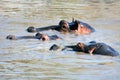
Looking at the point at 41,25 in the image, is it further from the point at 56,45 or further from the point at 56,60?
the point at 56,60

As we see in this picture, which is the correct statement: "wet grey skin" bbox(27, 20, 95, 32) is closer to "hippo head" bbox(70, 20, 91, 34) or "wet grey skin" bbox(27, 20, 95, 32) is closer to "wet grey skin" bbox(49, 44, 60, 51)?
"hippo head" bbox(70, 20, 91, 34)

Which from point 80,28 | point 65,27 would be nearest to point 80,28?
point 80,28

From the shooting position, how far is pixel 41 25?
13.9m

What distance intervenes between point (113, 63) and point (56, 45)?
162cm

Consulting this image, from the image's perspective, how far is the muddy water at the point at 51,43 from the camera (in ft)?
25.3

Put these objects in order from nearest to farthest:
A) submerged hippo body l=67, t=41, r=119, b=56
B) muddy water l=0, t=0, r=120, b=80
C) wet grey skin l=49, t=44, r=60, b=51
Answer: muddy water l=0, t=0, r=120, b=80
submerged hippo body l=67, t=41, r=119, b=56
wet grey skin l=49, t=44, r=60, b=51

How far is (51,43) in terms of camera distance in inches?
419

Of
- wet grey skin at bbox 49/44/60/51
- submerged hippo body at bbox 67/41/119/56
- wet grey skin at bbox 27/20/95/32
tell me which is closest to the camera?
submerged hippo body at bbox 67/41/119/56

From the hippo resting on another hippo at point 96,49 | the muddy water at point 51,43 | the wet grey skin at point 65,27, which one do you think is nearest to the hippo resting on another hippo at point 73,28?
the wet grey skin at point 65,27

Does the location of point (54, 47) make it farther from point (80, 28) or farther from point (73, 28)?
point (73, 28)

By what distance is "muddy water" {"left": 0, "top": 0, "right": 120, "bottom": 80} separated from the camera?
771 cm

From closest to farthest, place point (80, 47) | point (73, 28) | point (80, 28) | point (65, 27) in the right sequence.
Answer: point (80, 47), point (80, 28), point (65, 27), point (73, 28)

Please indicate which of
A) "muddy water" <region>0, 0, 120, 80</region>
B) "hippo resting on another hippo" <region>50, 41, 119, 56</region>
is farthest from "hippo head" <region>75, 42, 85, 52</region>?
"muddy water" <region>0, 0, 120, 80</region>

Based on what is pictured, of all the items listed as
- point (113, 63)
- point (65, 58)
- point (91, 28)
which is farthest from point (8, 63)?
point (91, 28)
